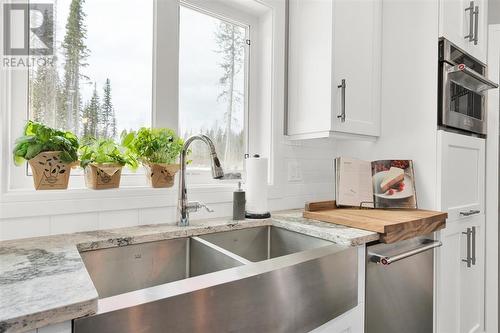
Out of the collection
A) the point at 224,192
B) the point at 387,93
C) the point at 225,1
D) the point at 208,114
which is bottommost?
the point at 224,192

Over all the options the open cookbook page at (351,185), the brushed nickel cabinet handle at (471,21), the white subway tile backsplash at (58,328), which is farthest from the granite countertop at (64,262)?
the brushed nickel cabinet handle at (471,21)

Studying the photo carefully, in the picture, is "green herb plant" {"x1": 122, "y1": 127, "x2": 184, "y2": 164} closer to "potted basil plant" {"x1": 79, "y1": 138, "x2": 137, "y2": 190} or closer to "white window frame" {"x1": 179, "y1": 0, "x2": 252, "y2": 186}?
"potted basil plant" {"x1": 79, "y1": 138, "x2": 137, "y2": 190}

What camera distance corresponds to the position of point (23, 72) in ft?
3.53

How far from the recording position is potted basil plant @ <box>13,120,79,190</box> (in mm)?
980

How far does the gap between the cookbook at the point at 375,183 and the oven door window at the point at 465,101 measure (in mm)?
386

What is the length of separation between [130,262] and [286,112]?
113 centimetres

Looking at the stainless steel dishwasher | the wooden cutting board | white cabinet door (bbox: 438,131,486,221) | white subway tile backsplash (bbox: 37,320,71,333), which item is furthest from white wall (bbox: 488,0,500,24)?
white subway tile backsplash (bbox: 37,320,71,333)

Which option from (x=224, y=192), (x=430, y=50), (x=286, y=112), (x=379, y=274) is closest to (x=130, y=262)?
(x=224, y=192)

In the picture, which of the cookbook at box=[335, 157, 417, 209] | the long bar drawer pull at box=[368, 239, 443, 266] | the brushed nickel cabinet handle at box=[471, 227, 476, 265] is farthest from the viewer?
the brushed nickel cabinet handle at box=[471, 227, 476, 265]

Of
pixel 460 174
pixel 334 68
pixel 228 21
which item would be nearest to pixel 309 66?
pixel 334 68

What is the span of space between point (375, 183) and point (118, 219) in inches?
51.2

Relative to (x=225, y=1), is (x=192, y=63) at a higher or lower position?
lower

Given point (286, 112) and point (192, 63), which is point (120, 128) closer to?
point (192, 63)

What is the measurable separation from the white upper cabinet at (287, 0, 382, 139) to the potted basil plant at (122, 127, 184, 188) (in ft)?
2.35
